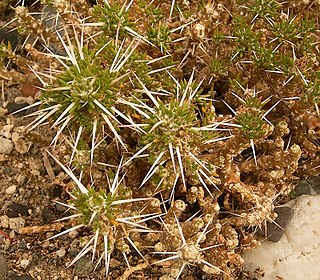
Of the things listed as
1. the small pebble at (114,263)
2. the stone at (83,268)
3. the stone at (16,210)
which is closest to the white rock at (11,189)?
the stone at (16,210)

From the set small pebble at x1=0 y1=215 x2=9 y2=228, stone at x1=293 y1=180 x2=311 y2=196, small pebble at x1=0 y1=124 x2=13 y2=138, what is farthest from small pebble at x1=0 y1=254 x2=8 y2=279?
stone at x1=293 y1=180 x2=311 y2=196

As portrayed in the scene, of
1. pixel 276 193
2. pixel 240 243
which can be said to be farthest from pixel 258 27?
pixel 240 243

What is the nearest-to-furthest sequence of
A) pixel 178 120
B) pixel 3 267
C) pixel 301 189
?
1. pixel 178 120
2. pixel 3 267
3. pixel 301 189

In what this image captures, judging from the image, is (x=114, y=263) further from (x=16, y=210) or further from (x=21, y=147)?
(x=21, y=147)

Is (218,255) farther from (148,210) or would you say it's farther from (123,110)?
(123,110)

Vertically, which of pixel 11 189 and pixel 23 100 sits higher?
pixel 23 100

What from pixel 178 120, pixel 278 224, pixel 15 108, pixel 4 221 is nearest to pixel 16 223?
pixel 4 221
